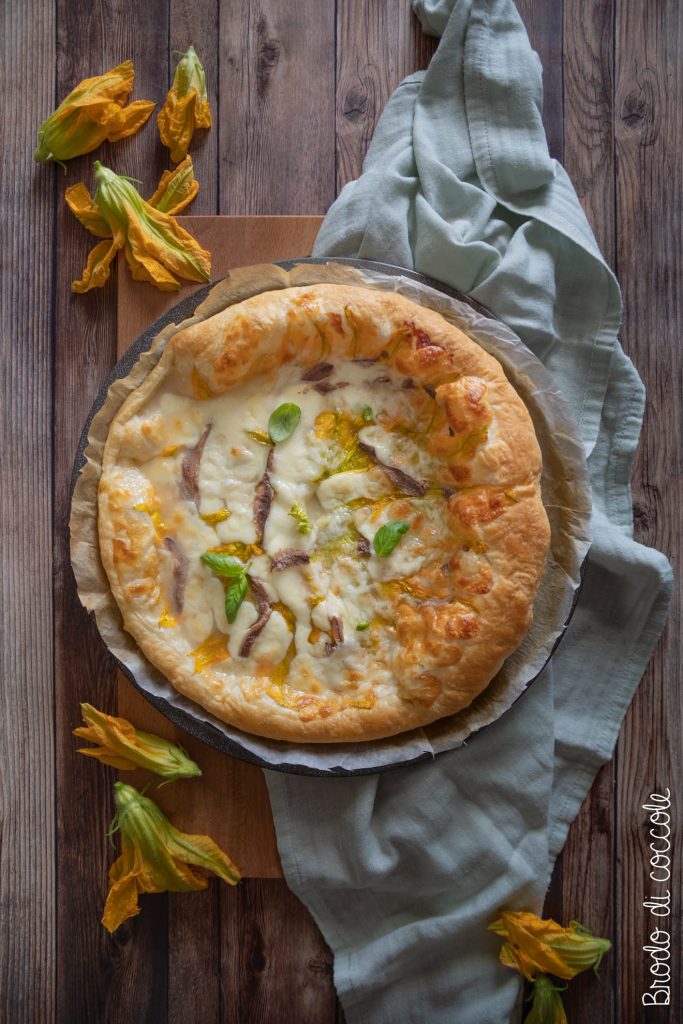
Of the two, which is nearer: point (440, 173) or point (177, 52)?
point (440, 173)

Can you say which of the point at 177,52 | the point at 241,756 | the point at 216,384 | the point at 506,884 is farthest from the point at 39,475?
the point at 506,884

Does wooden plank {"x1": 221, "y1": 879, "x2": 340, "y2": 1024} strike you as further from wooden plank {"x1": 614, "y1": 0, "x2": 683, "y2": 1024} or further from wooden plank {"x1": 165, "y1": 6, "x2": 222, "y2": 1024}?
wooden plank {"x1": 614, "y1": 0, "x2": 683, "y2": 1024}

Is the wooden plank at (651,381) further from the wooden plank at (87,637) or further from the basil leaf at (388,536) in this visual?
the wooden plank at (87,637)

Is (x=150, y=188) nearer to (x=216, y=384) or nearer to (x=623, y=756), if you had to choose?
(x=216, y=384)

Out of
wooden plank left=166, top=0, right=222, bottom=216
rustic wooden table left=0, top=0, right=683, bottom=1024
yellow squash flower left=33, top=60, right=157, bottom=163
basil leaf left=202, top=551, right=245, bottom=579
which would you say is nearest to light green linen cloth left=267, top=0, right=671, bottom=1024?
rustic wooden table left=0, top=0, right=683, bottom=1024

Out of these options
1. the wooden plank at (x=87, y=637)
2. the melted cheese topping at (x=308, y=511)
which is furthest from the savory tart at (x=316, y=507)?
the wooden plank at (x=87, y=637)

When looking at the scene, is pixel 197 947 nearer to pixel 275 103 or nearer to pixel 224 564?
pixel 224 564

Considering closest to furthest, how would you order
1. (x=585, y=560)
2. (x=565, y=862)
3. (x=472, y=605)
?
(x=472, y=605) → (x=585, y=560) → (x=565, y=862)
